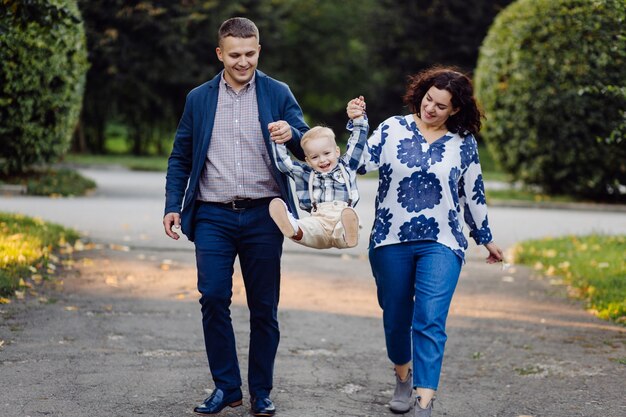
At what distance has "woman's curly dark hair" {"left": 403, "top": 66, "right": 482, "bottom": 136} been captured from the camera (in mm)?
5023

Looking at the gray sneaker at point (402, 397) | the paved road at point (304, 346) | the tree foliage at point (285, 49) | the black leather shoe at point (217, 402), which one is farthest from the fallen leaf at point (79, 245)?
the tree foliage at point (285, 49)

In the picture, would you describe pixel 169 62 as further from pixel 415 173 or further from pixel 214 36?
pixel 415 173

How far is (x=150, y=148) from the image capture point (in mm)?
40375

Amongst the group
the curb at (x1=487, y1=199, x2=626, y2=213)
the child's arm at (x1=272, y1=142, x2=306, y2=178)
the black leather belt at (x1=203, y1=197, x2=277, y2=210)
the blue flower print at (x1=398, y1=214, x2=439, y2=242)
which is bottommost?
the curb at (x1=487, y1=199, x2=626, y2=213)

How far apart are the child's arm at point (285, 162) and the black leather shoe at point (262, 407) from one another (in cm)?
119

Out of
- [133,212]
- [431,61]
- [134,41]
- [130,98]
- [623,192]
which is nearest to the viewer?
[133,212]

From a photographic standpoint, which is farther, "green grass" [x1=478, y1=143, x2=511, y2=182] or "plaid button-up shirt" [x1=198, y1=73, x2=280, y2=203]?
"green grass" [x1=478, y1=143, x2=511, y2=182]

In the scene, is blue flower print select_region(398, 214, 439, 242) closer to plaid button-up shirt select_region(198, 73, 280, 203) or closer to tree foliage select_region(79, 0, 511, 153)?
plaid button-up shirt select_region(198, 73, 280, 203)

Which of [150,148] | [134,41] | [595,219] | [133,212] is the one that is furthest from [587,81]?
[150,148]

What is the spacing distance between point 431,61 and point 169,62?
35.5ft

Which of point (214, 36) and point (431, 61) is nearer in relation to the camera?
point (214, 36)

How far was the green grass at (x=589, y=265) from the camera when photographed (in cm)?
867

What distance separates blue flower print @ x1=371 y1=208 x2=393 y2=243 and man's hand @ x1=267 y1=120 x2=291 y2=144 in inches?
26.9

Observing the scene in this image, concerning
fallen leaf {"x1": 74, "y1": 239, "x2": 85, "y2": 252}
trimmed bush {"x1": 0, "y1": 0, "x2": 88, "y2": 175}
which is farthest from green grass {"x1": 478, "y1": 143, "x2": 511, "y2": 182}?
fallen leaf {"x1": 74, "y1": 239, "x2": 85, "y2": 252}
